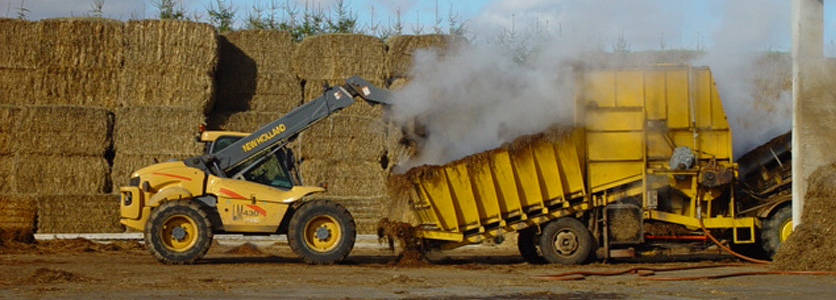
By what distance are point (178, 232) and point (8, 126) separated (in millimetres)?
6969

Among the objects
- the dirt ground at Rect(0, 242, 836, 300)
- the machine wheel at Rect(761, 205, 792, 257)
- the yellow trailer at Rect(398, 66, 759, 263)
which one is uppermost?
the yellow trailer at Rect(398, 66, 759, 263)

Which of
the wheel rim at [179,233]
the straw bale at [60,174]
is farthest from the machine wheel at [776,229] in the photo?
the straw bale at [60,174]

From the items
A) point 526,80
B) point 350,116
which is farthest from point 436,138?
point 350,116

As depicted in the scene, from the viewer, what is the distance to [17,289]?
38.7 feet

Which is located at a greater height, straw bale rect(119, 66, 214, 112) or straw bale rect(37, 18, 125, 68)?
straw bale rect(37, 18, 125, 68)

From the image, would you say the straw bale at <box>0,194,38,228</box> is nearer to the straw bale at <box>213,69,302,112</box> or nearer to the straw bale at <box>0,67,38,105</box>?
the straw bale at <box>0,67,38,105</box>

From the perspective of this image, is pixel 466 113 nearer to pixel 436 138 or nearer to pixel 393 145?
pixel 436 138

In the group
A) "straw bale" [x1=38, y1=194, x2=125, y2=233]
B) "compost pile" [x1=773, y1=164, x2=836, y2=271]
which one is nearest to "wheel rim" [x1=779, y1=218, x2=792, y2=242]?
"compost pile" [x1=773, y1=164, x2=836, y2=271]

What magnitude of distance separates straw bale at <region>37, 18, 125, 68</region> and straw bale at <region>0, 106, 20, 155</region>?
118 centimetres

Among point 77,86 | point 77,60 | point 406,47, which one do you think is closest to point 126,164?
point 77,86

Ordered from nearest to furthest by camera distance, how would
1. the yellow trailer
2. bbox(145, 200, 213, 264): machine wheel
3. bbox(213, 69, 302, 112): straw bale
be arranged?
bbox(145, 200, 213, 264): machine wheel < the yellow trailer < bbox(213, 69, 302, 112): straw bale

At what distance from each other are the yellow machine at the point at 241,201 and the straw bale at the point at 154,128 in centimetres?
465

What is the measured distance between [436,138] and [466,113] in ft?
2.23

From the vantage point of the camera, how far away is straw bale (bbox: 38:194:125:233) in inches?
816
